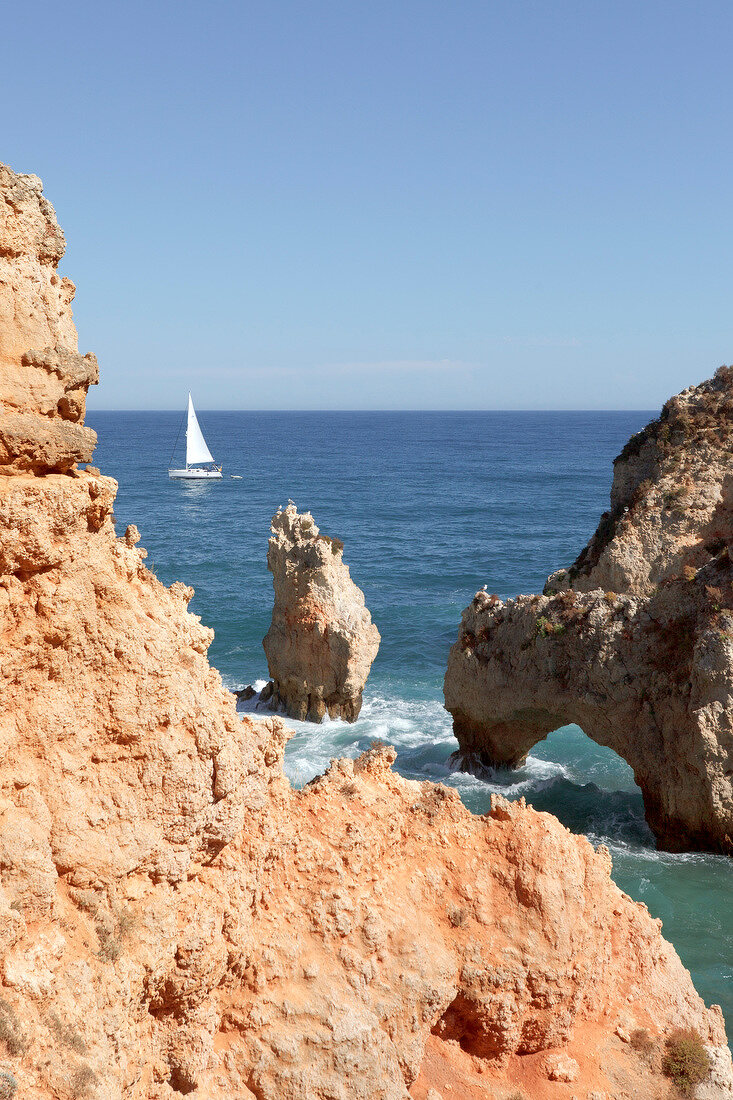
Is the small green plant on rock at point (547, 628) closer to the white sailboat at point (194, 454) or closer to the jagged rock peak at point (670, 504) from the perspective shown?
the jagged rock peak at point (670, 504)

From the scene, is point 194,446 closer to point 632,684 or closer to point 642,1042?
point 632,684

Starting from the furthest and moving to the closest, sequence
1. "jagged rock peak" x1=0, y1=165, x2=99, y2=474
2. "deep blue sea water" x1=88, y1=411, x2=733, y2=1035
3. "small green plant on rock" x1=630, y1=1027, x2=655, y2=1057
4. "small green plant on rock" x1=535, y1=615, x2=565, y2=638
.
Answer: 1. "small green plant on rock" x1=535, y1=615, x2=565, y2=638
2. "deep blue sea water" x1=88, y1=411, x2=733, y2=1035
3. "small green plant on rock" x1=630, y1=1027, x2=655, y2=1057
4. "jagged rock peak" x1=0, y1=165, x2=99, y2=474

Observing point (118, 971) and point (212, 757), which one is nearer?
point (118, 971)

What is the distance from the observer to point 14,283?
739 cm

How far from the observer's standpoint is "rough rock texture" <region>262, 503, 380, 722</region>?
34.7m

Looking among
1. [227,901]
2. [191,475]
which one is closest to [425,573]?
[227,901]

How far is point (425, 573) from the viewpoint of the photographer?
64625 millimetres

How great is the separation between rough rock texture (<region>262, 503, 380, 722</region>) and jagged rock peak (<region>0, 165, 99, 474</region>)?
2694 cm

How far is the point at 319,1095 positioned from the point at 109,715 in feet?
14.7

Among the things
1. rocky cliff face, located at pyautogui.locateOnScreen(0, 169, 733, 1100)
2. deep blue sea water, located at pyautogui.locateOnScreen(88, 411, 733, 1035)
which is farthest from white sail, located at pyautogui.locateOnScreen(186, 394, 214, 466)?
rocky cliff face, located at pyautogui.locateOnScreen(0, 169, 733, 1100)

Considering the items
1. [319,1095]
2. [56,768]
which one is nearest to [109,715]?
[56,768]

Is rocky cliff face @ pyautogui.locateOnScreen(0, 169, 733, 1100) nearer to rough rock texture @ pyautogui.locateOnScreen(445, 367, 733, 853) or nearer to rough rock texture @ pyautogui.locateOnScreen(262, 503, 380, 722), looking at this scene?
rough rock texture @ pyautogui.locateOnScreen(445, 367, 733, 853)

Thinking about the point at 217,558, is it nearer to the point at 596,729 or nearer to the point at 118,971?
the point at 596,729

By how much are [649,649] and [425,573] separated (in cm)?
4059
